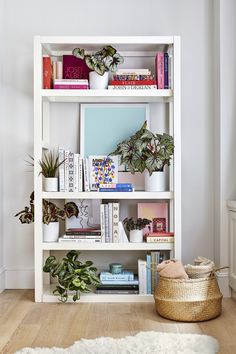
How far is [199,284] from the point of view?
3.18 meters

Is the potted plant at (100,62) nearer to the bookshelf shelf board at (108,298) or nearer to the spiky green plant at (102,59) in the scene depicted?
the spiky green plant at (102,59)

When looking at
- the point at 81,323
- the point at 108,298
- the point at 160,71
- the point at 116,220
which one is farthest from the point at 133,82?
the point at 81,323

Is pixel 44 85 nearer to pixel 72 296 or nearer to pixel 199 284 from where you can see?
pixel 72 296

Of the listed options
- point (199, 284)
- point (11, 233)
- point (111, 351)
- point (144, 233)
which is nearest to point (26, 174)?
point (11, 233)

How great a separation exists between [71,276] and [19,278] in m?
0.66

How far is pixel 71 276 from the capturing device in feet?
11.4

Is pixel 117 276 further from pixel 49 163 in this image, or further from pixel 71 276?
pixel 49 163

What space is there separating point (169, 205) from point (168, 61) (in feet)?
3.42

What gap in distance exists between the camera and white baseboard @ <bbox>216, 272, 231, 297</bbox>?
3748 mm

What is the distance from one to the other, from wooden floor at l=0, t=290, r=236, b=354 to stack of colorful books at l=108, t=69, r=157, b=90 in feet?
4.87

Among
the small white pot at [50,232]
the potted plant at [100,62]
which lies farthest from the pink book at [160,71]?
the small white pot at [50,232]

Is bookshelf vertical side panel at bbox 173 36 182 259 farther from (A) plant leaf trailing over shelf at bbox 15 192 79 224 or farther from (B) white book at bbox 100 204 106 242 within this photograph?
(A) plant leaf trailing over shelf at bbox 15 192 79 224

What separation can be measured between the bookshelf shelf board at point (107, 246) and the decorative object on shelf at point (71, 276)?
0.29 ft

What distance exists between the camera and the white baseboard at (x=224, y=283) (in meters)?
3.75
